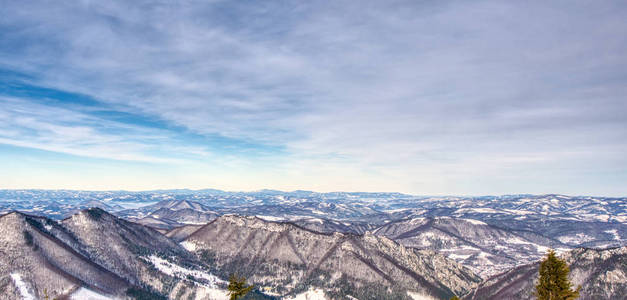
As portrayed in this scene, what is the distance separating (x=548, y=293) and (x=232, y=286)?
197ft

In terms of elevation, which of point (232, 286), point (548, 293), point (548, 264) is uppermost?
point (548, 264)

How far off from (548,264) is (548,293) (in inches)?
206

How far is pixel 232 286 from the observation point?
76.9 metres

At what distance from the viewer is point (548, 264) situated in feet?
217

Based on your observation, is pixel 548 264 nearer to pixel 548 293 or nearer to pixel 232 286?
pixel 548 293

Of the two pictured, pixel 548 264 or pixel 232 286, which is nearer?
pixel 548 264

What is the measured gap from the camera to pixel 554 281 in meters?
65.8

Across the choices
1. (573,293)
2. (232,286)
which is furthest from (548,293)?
(232,286)

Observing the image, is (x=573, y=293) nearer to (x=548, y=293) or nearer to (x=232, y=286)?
(x=548, y=293)

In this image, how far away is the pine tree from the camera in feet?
211

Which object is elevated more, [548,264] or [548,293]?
[548,264]

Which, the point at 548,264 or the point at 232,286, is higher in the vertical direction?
the point at 548,264

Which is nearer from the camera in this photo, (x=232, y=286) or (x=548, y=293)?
(x=548, y=293)

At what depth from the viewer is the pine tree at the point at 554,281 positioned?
64.4 m
